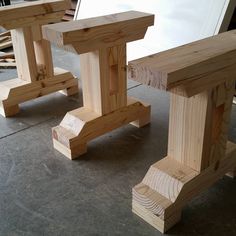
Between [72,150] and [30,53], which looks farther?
[30,53]

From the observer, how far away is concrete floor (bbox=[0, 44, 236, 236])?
123cm

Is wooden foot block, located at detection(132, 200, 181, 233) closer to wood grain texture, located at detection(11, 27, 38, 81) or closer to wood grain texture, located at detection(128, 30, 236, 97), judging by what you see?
wood grain texture, located at detection(128, 30, 236, 97)

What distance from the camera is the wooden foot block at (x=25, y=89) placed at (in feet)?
6.67

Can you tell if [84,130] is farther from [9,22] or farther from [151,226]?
[9,22]

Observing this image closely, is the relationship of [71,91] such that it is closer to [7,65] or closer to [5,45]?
[7,65]

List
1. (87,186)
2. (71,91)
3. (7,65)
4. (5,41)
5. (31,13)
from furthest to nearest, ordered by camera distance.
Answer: (5,41) < (7,65) < (71,91) < (31,13) < (87,186)

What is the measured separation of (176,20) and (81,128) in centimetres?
141

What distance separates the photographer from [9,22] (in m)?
1.94

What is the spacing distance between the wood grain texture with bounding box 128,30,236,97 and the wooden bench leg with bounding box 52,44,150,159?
1.77ft

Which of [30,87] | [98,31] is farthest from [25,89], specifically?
[98,31]

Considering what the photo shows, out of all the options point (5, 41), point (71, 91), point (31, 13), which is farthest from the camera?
point (5, 41)

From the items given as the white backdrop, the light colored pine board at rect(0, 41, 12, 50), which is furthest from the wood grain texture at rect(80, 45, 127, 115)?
the light colored pine board at rect(0, 41, 12, 50)

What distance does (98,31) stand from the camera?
150 cm

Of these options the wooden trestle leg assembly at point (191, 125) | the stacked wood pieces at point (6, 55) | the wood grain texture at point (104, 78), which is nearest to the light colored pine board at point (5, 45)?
the stacked wood pieces at point (6, 55)
